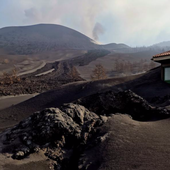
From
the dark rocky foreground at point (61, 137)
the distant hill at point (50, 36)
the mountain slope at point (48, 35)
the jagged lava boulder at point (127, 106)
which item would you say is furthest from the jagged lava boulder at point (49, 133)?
the mountain slope at point (48, 35)

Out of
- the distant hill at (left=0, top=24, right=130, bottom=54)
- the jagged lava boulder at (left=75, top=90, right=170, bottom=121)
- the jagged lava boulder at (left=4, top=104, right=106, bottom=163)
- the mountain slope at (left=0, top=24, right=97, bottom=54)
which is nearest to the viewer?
the jagged lava boulder at (left=4, top=104, right=106, bottom=163)

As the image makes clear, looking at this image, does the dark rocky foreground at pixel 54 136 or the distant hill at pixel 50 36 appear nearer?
the dark rocky foreground at pixel 54 136

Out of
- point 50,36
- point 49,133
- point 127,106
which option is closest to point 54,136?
point 49,133

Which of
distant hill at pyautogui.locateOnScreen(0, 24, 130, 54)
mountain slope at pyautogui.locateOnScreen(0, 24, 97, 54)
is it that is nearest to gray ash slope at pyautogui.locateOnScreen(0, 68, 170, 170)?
distant hill at pyautogui.locateOnScreen(0, 24, 130, 54)

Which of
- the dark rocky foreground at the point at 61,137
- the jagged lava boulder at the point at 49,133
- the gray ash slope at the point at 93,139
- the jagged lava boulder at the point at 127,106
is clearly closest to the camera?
the gray ash slope at the point at 93,139

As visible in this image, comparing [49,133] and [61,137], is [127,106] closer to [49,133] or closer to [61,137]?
[61,137]

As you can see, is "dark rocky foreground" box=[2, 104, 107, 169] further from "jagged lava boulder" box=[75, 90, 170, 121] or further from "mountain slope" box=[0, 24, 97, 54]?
"mountain slope" box=[0, 24, 97, 54]

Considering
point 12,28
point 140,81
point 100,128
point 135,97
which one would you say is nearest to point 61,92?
point 140,81

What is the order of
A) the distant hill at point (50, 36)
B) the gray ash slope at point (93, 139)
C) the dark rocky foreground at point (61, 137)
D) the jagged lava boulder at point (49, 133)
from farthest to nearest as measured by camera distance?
the distant hill at point (50, 36)
the jagged lava boulder at point (49, 133)
the dark rocky foreground at point (61, 137)
the gray ash slope at point (93, 139)

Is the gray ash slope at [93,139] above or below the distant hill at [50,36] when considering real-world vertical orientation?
below

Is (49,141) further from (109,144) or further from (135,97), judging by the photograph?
(135,97)

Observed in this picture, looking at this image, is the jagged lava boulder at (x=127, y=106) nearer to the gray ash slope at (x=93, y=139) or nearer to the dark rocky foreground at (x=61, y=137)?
the gray ash slope at (x=93, y=139)

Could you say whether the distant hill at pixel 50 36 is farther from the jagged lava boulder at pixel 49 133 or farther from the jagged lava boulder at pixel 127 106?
the jagged lava boulder at pixel 49 133

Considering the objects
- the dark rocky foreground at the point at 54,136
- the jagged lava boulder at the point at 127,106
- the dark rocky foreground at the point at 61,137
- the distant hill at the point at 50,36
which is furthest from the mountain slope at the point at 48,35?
the dark rocky foreground at the point at 54,136
